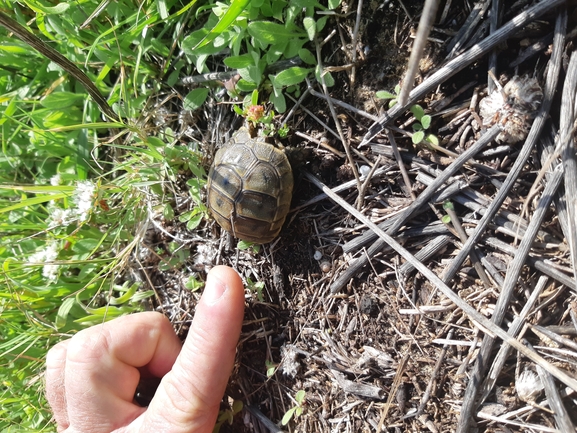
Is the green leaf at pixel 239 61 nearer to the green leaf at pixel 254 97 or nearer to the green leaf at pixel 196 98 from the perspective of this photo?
the green leaf at pixel 254 97

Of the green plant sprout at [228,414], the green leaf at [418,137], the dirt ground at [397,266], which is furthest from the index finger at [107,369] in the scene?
the green leaf at [418,137]

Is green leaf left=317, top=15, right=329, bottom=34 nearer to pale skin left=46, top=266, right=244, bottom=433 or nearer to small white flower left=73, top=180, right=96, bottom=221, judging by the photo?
pale skin left=46, top=266, right=244, bottom=433

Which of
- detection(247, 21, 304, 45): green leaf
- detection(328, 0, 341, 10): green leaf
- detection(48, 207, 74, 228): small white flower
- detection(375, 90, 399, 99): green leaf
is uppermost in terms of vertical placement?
detection(328, 0, 341, 10): green leaf

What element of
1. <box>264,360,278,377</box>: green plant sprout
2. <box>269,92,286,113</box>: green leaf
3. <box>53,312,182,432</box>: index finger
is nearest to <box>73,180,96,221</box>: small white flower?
<box>53,312,182,432</box>: index finger

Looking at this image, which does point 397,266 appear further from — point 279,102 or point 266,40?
point 266,40

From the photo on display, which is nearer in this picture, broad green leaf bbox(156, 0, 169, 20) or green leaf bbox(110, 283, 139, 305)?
broad green leaf bbox(156, 0, 169, 20)

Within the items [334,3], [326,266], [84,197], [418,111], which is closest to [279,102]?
[334,3]

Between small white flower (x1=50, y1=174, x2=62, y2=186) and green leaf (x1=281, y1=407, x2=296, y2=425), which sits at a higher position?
small white flower (x1=50, y1=174, x2=62, y2=186)

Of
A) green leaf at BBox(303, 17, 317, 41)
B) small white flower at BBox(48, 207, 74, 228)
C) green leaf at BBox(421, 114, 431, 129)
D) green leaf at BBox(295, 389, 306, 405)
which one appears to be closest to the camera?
green leaf at BBox(421, 114, 431, 129)

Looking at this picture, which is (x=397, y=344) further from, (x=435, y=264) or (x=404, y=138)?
(x=404, y=138)
